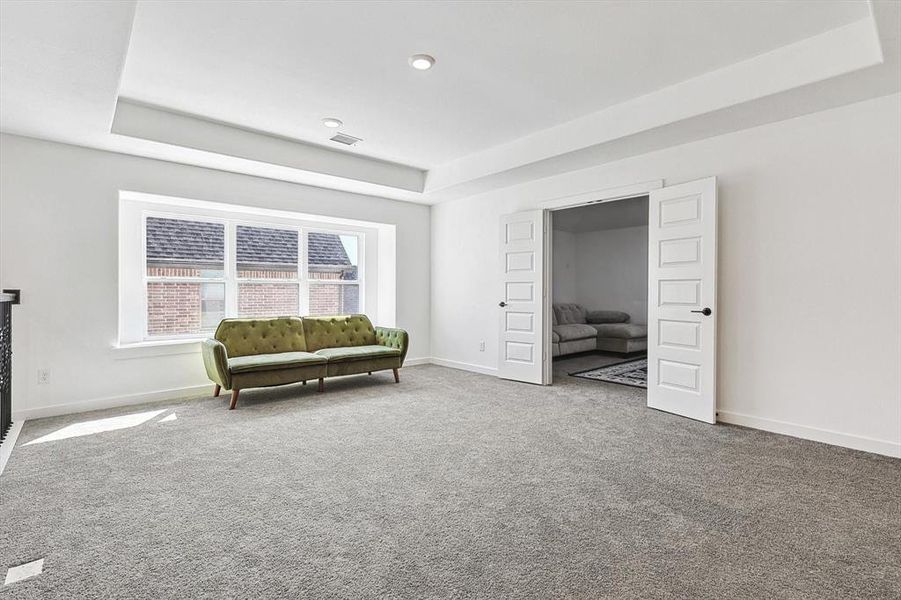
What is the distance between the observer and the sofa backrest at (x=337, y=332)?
→ 5.45 m

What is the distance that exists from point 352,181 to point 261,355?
7.43 feet

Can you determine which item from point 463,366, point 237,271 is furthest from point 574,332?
point 237,271

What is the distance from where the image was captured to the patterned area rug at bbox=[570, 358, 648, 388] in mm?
5483

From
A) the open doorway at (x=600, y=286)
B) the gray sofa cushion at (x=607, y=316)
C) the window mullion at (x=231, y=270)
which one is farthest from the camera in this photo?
the gray sofa cushion at (x=607, y=316)

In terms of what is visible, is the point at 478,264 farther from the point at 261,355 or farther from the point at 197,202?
the point at 197,202

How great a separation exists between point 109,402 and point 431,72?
418 centimetres

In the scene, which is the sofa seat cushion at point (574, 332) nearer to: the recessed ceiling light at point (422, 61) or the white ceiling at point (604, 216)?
the white ceiling at point (604, 216)

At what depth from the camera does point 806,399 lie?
343 centimetres

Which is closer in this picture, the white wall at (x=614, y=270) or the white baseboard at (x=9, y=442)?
the white baseboard at (x=9, y=442)

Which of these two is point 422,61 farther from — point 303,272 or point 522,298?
point 303,272

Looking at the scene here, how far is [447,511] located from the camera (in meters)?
2.25

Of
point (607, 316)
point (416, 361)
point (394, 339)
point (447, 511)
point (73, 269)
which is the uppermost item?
point (73, 269)

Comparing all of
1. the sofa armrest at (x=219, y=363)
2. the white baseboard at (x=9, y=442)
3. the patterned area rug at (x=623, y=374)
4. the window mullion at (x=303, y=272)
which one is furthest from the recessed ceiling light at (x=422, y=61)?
the patterned area rug at (x=623, y=374)

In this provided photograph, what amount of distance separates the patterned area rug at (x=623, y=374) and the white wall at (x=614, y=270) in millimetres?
2232
